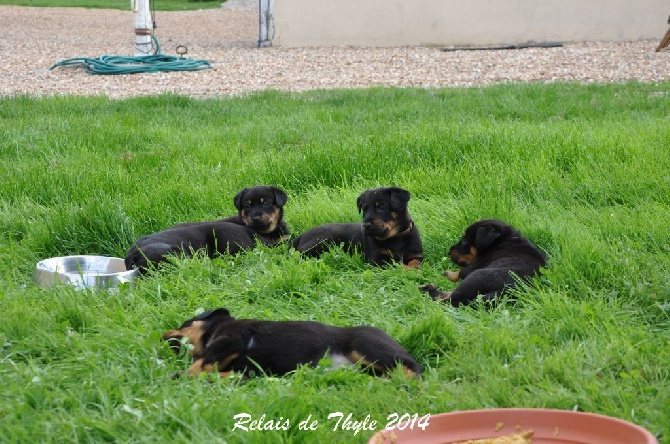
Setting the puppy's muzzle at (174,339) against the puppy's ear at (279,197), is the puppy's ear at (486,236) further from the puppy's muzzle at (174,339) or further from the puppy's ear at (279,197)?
the puppy's muzzle at (174,339)

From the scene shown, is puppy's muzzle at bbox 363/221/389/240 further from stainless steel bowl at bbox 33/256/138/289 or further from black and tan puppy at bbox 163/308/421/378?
black and tan puppy at bbox 163/308/421/378

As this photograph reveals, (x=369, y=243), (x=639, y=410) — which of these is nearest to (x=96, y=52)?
(x=369, y=243)

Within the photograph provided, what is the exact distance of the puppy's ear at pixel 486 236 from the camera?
20.1 ft

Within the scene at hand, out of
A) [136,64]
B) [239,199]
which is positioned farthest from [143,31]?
[239,199]

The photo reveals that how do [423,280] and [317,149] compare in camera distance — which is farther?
[317,149]

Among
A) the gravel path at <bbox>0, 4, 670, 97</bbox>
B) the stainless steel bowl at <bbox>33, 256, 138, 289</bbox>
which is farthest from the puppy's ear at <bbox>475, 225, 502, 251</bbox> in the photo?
the gravel path at <bbox>0, 4, 670, 97</bbox>

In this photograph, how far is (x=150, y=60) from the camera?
52.6 ft

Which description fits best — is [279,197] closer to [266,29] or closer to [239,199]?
[239,199]

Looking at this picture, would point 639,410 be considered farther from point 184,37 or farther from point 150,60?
point 184,37

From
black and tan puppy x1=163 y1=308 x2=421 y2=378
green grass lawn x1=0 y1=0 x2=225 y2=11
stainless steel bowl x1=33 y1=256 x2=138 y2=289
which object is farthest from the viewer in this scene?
green grass lawn x1=0 y1=0 x2=225 y2=11

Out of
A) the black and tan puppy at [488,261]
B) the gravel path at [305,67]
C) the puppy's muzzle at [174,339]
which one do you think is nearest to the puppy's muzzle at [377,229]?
the black and tan puppy at [488,261]

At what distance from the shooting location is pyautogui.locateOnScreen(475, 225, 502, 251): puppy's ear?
6117 millimetres

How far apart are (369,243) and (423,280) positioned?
0.66 metres

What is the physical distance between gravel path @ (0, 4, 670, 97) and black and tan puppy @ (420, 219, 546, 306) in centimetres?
759
